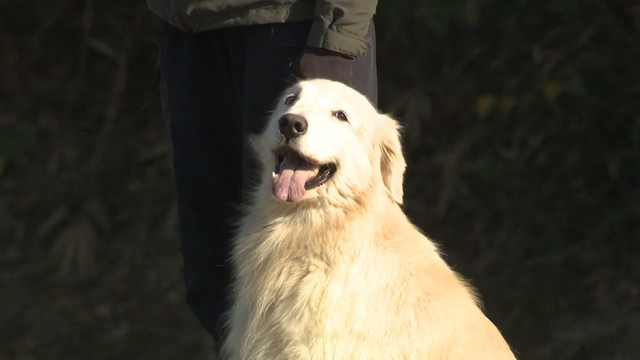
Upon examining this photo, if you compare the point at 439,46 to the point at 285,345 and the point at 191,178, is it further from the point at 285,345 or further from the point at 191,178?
the point at 285,345

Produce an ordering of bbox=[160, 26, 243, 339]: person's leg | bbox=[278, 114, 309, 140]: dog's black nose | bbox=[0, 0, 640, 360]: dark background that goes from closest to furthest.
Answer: bbox=[278, 114, 309, 140]: dog's black nose, bbox=[160, 26, 243, 339]: person's leg, bbox=[0, 0, 640, 360]: dark background

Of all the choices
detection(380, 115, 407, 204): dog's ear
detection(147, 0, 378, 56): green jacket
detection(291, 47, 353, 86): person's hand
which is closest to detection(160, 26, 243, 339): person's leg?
detection(147, 0, 378, 56): green jacket

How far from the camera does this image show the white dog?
3.89 m

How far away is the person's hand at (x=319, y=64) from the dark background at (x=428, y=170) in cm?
263

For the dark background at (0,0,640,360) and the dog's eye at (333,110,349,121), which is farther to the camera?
the dark background at (0,0,640,360)

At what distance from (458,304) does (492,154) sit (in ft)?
10.7

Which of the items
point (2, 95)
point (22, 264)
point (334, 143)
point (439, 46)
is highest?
point (334, 143)

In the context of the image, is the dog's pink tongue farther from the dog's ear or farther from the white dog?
the dog's ear

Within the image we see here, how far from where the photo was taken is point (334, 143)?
3953 mm

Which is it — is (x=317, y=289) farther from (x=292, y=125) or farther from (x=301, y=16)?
(x=301, y=16)

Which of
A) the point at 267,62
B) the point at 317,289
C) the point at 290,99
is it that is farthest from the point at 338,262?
the point at 267,62

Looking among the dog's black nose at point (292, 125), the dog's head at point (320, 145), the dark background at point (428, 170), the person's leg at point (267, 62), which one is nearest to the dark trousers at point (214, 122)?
the person's leg at point (267, 62)

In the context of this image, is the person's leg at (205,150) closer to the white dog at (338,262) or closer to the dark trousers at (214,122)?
the dark trousers at (214,122)

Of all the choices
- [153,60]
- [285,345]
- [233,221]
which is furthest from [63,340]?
[285,345]
